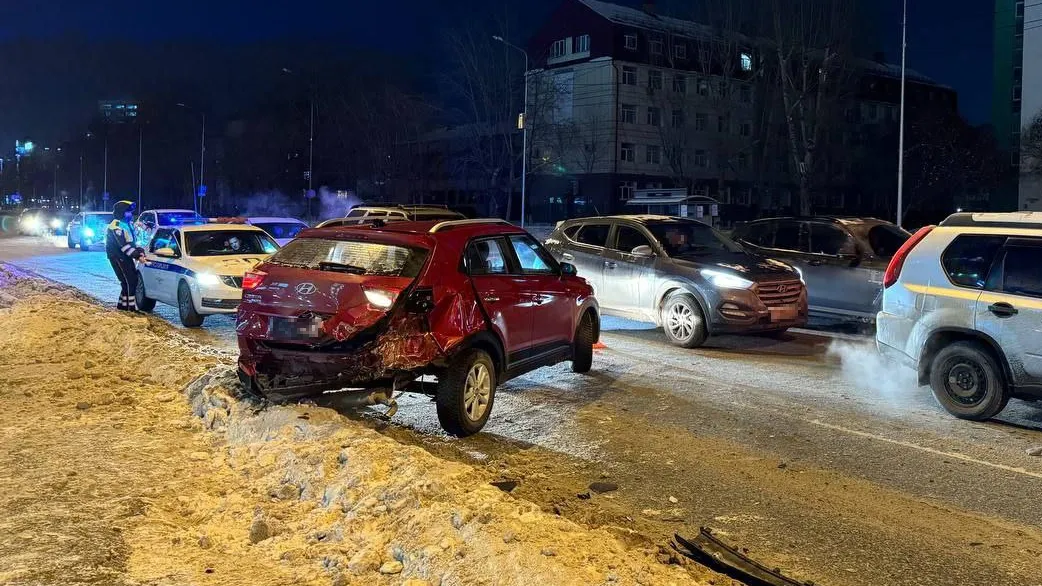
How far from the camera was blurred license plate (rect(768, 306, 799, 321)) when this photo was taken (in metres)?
11.4

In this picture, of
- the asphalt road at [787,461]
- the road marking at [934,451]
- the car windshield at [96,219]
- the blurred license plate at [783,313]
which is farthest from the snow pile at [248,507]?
the car windshield at [96,219]

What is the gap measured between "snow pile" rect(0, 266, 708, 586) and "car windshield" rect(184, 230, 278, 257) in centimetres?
621

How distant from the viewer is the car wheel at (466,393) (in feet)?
22.2

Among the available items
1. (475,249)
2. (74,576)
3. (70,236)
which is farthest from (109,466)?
(70,236)

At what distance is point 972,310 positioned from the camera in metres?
7.52

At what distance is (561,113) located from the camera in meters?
55.7

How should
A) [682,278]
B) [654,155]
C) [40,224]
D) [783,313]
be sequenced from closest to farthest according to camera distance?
[783,313], [682,278], [40,224], [654,155]

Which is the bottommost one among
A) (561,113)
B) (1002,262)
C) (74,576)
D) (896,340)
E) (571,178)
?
(74,576)

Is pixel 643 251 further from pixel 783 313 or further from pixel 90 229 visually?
pixel 90 229

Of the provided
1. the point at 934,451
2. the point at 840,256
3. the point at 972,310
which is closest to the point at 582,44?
the point at 840,256

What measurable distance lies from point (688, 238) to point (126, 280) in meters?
9.45

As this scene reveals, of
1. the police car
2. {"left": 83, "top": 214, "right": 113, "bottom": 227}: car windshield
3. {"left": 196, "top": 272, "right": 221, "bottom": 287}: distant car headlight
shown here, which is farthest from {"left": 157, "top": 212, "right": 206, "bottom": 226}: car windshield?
{"left": 196, "top": 272, "right": 221, "bottom": 287}: distant car headlight

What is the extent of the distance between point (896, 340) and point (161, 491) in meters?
6.38

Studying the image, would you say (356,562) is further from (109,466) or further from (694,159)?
(694,159)
